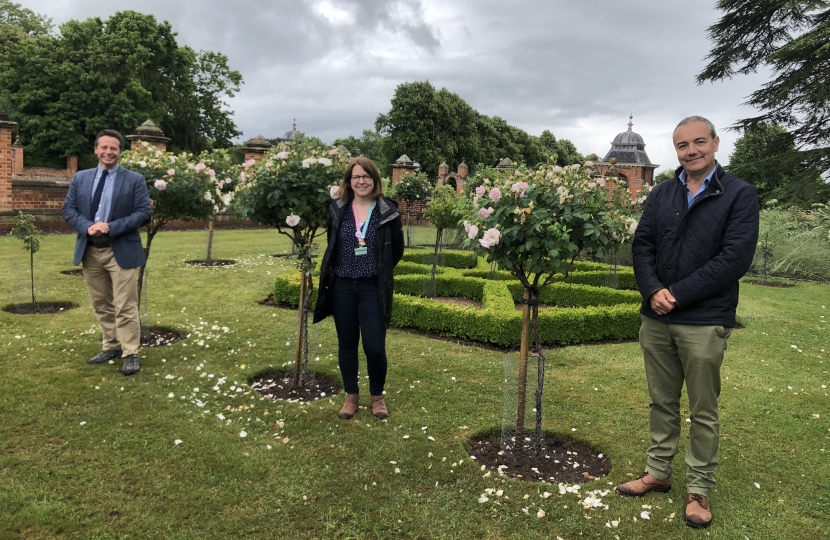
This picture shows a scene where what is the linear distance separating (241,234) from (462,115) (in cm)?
2936

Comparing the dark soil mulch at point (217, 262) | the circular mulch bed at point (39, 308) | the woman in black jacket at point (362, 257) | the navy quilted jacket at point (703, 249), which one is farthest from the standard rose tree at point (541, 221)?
the dark soil mulch at point (217, 262)

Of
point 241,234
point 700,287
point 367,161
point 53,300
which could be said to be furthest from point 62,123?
point 700,287

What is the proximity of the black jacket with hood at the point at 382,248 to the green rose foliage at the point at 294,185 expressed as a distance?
16.4 inches

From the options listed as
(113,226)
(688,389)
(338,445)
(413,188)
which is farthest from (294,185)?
(413,188)

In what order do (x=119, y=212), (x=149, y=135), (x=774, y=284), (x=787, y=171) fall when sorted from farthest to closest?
1. (x=787, y=171)
2. (x=149, y=135)
3. (x=774, y=284)
4. (x=119, y=212)

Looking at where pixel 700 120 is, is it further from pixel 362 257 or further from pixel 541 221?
pixel 362 257

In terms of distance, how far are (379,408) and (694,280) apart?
7.72 feet

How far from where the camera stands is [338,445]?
3488mm

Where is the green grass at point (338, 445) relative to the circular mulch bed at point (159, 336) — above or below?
below

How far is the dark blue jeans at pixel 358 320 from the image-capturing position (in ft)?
12.1

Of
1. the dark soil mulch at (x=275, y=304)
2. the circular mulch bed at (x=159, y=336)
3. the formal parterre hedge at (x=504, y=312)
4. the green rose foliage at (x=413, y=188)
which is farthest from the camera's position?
the green rose foliage at (x=413, y=188)

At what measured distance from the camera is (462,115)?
1684 inches

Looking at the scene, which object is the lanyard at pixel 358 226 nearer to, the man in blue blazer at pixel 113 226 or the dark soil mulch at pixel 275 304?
the man in blue blazer at pixel 113 226

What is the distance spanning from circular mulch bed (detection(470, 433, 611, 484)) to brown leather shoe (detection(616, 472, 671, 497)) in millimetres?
249
